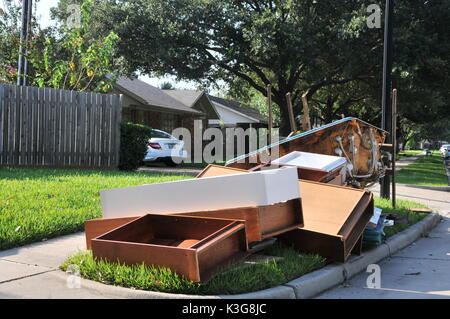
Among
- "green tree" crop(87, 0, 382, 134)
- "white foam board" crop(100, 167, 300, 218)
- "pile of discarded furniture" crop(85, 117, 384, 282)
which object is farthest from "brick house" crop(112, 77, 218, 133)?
"pile of discarded furniture" crop(85, 117, 384, 282)

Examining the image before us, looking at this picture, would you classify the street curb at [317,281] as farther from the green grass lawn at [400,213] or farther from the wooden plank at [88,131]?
the wooden plank at [88,131]

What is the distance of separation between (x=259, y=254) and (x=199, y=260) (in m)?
1.38

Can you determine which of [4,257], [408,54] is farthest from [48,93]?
[408,54]

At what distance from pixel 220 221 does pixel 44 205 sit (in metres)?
3.35

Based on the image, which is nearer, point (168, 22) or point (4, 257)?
point (4, 257)

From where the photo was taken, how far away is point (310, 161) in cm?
645

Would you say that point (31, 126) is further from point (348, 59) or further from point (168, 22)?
point (348, 59)

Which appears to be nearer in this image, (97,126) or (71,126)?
(71,126)

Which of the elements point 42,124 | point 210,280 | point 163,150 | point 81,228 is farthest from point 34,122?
point 210,280

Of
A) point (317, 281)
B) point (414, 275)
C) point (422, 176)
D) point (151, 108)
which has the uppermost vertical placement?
point (151, 108)

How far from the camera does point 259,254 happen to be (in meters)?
5.06

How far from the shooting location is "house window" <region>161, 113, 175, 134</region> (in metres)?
28.0

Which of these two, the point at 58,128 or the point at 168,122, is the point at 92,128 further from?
the point at 168,122

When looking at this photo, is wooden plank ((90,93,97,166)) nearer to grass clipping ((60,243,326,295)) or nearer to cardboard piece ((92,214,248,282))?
grass clipping ((60,243,326,295))
